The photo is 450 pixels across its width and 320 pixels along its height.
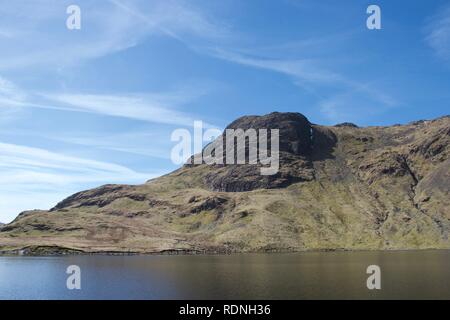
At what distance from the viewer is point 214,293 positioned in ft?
269
